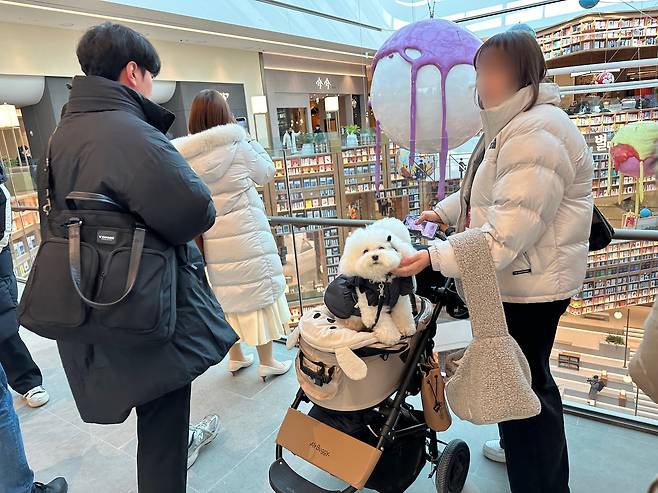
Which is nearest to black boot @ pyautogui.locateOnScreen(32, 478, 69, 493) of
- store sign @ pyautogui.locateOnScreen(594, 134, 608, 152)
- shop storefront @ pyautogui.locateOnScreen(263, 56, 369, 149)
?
store sign @ pyautogui.locateOnScreen(594, 134, 608, 152)

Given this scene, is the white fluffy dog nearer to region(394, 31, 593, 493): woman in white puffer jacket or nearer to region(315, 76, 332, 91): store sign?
region(394, 31, 593, 493): woman in white puffer jacket

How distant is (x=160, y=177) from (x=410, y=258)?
0.64 m

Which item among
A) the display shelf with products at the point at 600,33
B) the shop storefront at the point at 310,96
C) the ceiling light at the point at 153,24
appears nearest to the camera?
the ceiling light at the point at 153,24

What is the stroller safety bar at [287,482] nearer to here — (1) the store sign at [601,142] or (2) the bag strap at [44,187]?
(2) the bag strap at [44,187]

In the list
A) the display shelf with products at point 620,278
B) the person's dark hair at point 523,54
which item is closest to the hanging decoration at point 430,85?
the person's dark hair at point 523,54

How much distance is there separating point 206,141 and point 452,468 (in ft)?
5.04

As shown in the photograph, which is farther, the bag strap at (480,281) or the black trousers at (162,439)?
the black trousers at (162,439)

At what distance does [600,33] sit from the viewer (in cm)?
894

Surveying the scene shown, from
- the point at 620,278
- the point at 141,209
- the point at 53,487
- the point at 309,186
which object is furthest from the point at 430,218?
the point at 309,186

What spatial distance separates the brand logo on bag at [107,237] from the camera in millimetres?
1060

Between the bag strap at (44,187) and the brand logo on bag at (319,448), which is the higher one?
the bag strap at (44,187)

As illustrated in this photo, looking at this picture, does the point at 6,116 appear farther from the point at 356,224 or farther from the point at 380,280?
the point at 380,280

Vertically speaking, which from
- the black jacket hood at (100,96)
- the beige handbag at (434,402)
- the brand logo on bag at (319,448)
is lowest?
the brand logo on bag at (319,448)

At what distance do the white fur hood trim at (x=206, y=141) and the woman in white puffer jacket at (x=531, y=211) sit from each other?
3.60 feet
